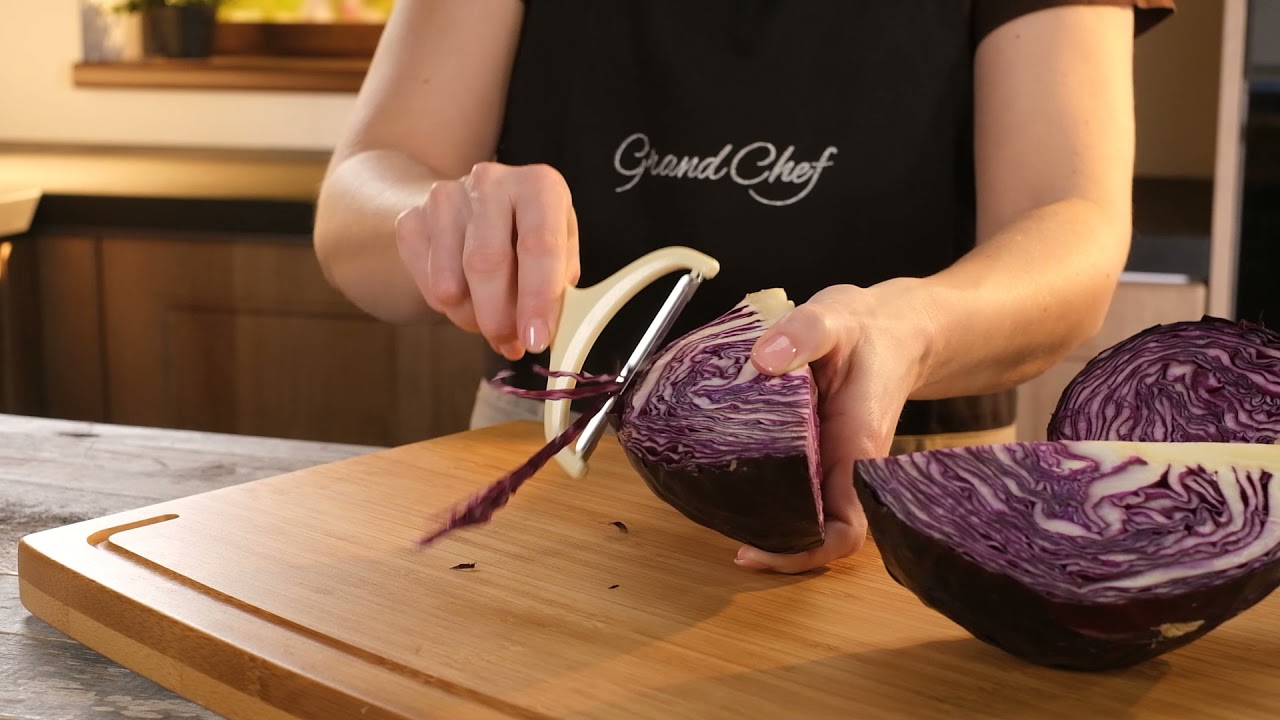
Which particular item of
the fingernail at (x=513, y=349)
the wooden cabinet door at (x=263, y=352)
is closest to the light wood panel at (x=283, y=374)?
the wooden cabinet door at (x=263, y=352)

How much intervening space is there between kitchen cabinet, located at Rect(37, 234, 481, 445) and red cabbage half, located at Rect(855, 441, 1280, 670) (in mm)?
1765

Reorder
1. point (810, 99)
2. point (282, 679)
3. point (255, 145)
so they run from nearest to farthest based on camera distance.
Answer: point (282, 679) < point (810, 99) < point (255, 145)

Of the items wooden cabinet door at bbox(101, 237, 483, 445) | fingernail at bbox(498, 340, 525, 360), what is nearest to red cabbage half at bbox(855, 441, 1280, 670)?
fingernail at bbox(498, 340, 525, 360)

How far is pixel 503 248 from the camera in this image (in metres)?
0.98

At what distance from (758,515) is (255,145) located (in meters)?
2.89

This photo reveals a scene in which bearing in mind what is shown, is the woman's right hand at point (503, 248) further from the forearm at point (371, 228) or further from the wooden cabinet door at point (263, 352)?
the wooden cabinet door at point (263, 352)

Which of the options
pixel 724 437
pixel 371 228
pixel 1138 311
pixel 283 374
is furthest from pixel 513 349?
pixel 283 374

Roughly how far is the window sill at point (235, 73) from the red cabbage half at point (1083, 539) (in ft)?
8.98

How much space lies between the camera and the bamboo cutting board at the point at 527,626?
0.79 meters

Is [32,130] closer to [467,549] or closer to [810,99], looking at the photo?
[810,99]

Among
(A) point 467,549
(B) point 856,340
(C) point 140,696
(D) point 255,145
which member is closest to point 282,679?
(C) point 140,696

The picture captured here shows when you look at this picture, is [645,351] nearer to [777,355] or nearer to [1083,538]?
[777,355]

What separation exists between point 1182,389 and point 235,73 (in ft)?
9.41

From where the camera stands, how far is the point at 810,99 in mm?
1482
